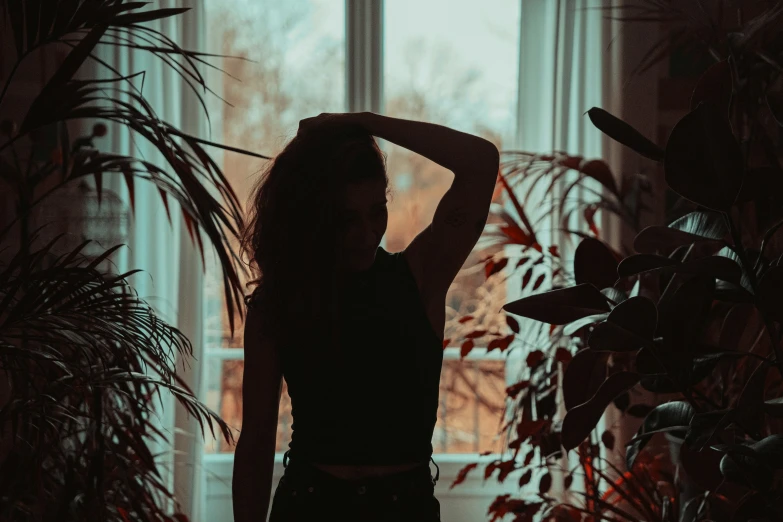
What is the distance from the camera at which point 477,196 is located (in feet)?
4.48

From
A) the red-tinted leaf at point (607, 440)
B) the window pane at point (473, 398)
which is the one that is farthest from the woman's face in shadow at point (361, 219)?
the window pane at point (473, 398)

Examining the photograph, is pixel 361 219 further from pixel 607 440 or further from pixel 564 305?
pixel 607 440

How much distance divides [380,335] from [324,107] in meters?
1.88

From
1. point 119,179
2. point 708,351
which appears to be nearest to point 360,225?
point 708,351

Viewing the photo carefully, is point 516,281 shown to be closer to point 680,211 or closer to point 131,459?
point 680,211

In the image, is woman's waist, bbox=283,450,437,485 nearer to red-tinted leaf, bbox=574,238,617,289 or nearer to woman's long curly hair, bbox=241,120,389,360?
woman's long curly hair, bbox=241,120,389,360

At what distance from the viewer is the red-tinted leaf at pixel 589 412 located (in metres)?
1.21

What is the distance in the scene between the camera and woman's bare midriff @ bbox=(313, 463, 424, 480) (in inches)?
50.4

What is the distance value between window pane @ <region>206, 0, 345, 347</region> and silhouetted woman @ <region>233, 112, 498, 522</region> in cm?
170

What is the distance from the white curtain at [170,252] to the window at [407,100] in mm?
Result: 163

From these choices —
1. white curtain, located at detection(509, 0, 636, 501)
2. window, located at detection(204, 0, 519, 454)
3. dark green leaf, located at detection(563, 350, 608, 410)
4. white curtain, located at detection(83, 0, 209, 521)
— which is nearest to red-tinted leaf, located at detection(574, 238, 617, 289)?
dark green leaf, located at detection(563, 350, 608, 410)

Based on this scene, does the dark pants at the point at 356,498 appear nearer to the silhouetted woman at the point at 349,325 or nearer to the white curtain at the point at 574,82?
the silhouetted woman at the point at 349,325

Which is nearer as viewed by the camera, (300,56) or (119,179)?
(119,179)

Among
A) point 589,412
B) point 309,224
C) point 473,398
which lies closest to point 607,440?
point 473,398
